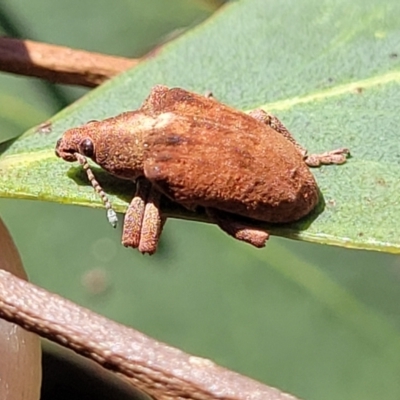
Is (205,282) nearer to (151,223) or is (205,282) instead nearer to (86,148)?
(151,223)

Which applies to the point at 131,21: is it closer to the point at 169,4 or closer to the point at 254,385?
the point at 169,4

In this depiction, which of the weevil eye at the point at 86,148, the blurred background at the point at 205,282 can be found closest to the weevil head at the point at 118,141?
the weevil eye at the point at 86,148

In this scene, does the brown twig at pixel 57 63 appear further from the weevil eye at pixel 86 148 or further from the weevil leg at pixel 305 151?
the weevil leg at pixel 305 151

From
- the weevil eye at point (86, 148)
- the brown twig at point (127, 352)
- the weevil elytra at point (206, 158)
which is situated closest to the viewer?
the brown twig at point (127, 352)

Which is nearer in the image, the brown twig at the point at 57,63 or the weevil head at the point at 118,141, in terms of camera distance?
the weevil head at the point at 118,141

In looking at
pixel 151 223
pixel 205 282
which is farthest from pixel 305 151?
pixel 205 282
